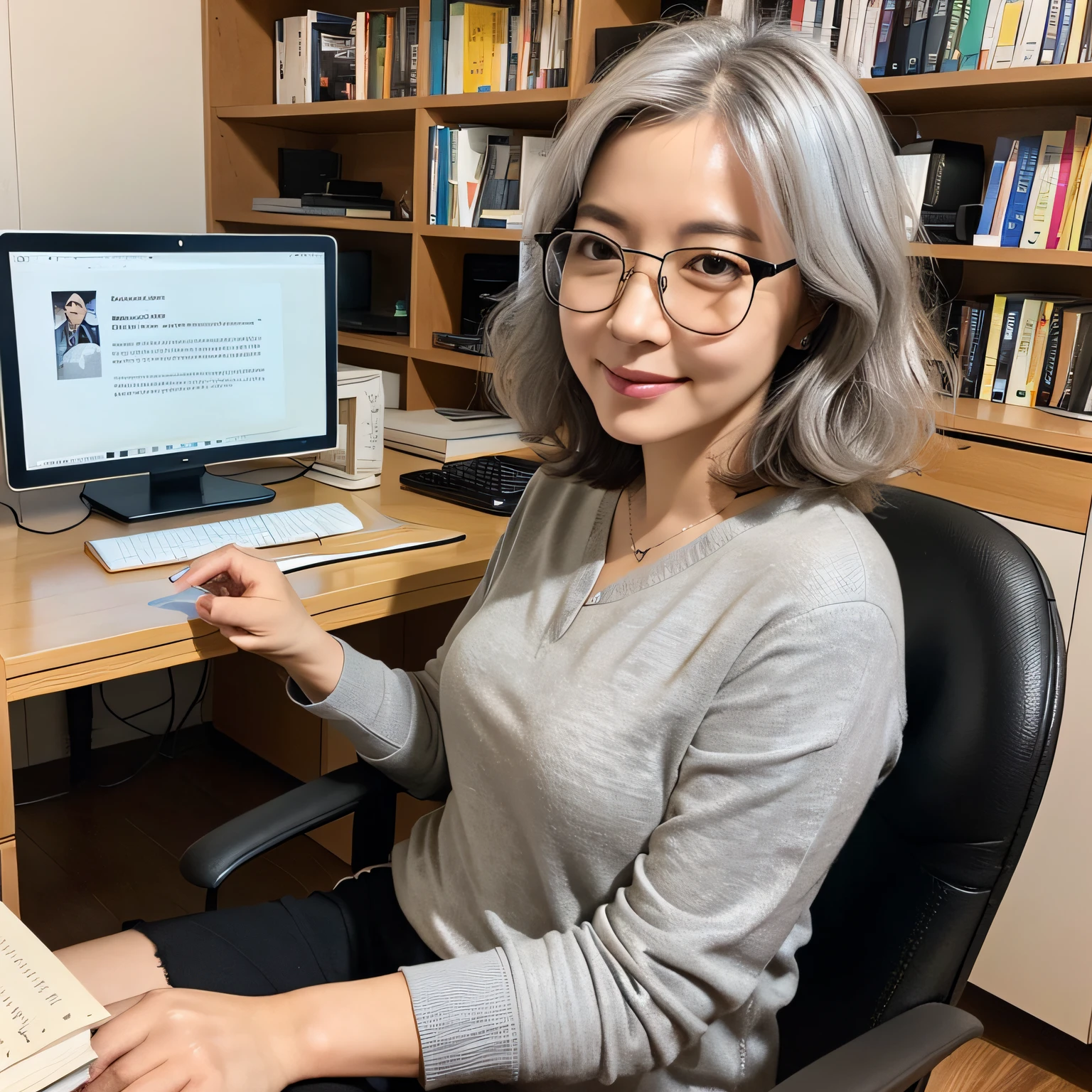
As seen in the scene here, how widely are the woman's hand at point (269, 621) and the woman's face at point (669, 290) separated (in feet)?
1.44

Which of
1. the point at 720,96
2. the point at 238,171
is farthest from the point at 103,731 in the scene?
the point at 720,96

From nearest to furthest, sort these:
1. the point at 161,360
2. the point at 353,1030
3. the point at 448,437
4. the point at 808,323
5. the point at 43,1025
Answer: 1. the point at 43,1025
2. the point at 353,1030
3. the point at 808,323
4. the point at 161,360
5. the point at 448,437

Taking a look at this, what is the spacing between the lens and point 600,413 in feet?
3.09

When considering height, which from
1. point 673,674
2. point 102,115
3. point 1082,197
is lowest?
point 673,674

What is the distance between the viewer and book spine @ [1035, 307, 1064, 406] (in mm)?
1810

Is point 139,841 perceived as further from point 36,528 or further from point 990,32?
point 990,32

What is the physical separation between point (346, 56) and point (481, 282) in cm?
80

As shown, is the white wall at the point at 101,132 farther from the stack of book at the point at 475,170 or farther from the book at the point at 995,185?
the book at the point at 995,185

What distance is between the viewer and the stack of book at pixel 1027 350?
5.90ft

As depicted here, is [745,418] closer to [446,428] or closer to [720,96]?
[720,96]

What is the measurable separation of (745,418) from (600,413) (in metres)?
0.13

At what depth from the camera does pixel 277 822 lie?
3.55 ft

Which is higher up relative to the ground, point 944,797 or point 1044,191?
point 1044,191

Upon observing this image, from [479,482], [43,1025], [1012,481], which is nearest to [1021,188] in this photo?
[1012,481]
